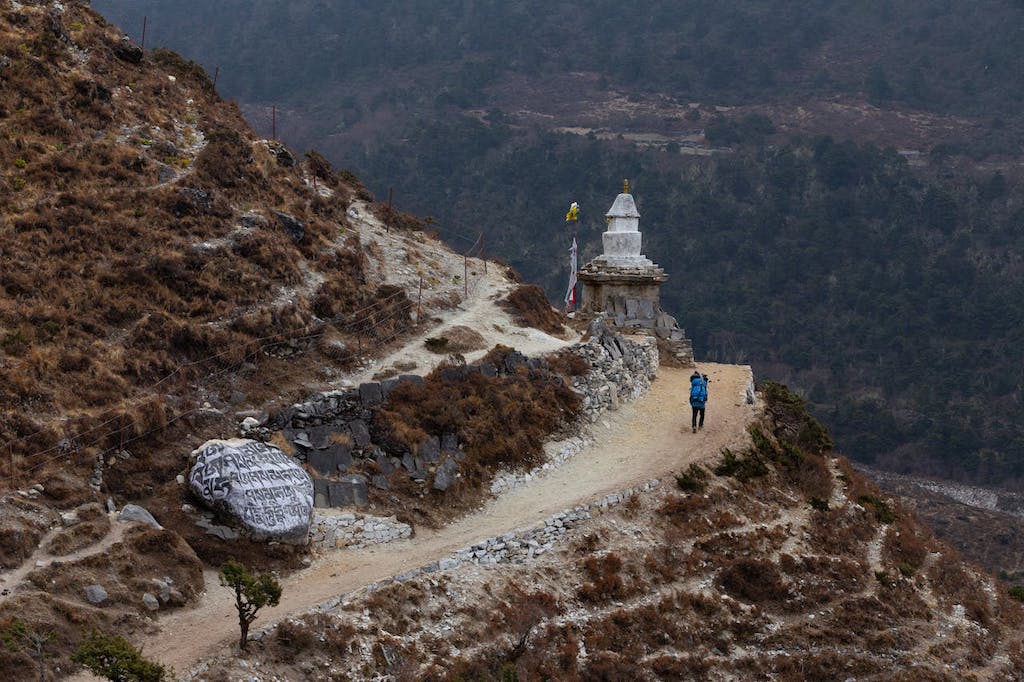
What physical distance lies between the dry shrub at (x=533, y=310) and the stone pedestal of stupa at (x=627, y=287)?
220cm

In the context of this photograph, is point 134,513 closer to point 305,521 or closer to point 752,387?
point 305,521

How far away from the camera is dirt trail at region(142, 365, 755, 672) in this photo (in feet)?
58.6

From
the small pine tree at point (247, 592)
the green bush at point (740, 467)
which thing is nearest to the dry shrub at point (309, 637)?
the small pine tree at point (247, 592)

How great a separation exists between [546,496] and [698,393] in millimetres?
5612

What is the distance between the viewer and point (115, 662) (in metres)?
15.1

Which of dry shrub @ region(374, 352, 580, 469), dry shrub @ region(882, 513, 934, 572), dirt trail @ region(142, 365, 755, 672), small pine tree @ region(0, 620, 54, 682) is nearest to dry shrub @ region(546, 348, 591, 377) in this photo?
dry shrub @ region(374, 352, 580, 469)

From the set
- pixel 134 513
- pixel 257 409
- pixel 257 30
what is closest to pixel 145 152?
pixel 257 409

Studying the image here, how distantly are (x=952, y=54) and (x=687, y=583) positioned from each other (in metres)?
155

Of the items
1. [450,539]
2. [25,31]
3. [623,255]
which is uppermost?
[25,31]

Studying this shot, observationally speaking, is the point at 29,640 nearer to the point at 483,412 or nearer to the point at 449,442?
the point at 449,442

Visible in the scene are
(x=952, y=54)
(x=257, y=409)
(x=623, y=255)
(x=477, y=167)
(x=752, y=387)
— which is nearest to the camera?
(x=257, y=409)

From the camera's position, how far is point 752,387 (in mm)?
33031

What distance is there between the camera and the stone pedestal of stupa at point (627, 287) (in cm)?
3681

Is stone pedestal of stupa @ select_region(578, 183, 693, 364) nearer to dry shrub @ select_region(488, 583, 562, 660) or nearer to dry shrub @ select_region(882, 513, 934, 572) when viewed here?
dry shrub @ select_region(882, 513, 934, 572)
